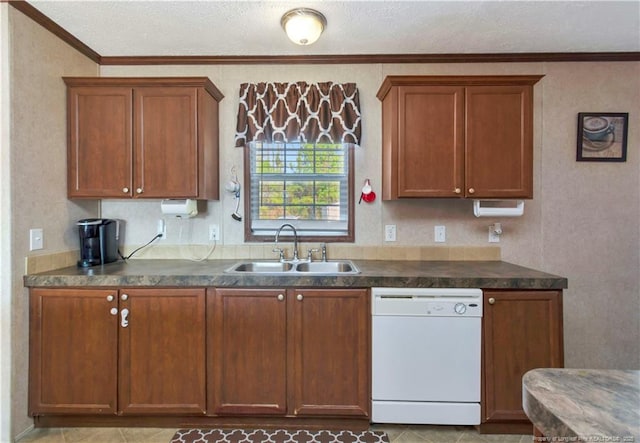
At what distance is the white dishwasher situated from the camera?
188 centimetres

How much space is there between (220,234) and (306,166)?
88 cm

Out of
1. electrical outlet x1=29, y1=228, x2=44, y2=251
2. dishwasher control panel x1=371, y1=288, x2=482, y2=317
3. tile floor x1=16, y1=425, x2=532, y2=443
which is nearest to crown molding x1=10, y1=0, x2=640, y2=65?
electrical outlet x1=29, y1=228, x2=44, y2=251

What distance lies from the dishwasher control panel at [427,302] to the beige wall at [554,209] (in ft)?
2.30

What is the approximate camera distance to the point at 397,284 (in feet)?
6.25

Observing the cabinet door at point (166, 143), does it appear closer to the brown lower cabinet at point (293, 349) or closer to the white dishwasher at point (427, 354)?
the brown lower cabinet at point (293, 349)

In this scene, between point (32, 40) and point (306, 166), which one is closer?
point (32, 40)

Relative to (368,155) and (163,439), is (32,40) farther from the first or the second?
(163,439)

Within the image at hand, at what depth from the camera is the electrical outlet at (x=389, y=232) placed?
101 inches

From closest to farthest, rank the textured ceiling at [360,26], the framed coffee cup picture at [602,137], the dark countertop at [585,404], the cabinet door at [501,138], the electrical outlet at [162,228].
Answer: the dark countertop at [585,404]
the textured ceiling at [360,26]
the cabinet door at [501,138]
the framed coffee cup picture at [602,137]
the electrical outlet at [162,228]

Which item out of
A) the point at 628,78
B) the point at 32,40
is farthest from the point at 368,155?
the point at 32,40

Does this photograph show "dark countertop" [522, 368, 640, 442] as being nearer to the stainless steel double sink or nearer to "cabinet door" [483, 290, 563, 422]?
"cabinet door" [483, 290, 563, 422]

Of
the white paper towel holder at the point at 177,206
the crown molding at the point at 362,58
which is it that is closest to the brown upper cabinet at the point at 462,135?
the crown molding at the point at 362,58

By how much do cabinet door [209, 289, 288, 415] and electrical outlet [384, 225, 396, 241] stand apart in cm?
103

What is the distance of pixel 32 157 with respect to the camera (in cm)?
200
